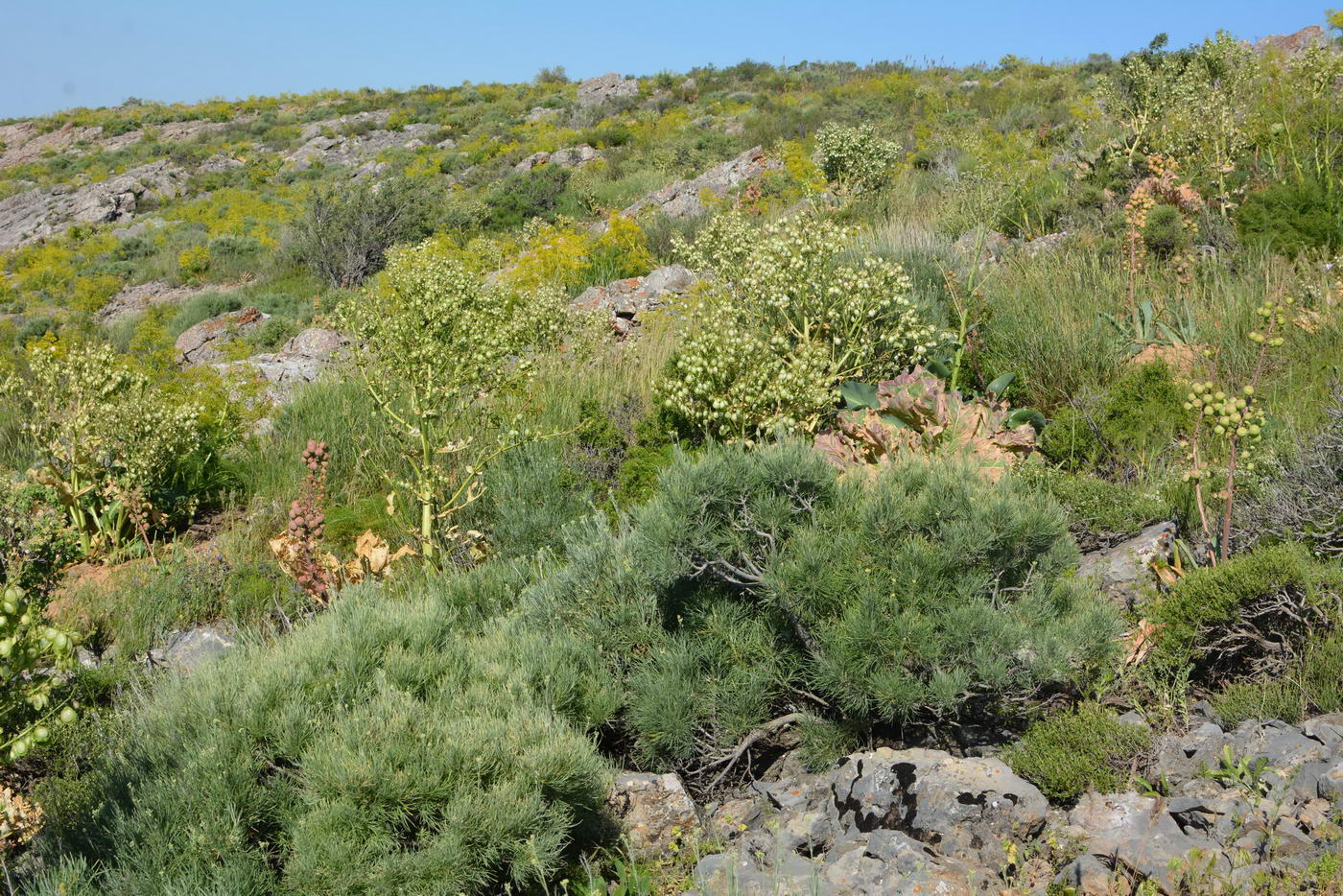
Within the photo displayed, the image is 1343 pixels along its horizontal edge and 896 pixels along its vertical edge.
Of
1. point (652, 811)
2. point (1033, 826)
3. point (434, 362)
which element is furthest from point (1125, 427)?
point (434, 362)

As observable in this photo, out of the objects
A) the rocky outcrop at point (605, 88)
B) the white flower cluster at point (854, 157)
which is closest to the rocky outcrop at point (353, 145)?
the rocky outcrop at point (605, 88)

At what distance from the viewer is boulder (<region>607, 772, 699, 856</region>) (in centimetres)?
299

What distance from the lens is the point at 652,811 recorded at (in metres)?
3.06

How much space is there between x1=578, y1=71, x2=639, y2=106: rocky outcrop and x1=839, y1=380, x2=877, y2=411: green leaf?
31.0m

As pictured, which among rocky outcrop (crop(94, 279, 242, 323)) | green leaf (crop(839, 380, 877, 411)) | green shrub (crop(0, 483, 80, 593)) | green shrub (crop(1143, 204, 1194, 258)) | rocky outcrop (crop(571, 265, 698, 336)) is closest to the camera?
green shrub (crop(0, 483, 80, 593))

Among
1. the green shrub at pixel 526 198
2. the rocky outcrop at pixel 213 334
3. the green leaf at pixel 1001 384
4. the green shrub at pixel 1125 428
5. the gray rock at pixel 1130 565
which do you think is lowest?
the gray rock at pixel 1130 565

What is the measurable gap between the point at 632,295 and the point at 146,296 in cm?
1593

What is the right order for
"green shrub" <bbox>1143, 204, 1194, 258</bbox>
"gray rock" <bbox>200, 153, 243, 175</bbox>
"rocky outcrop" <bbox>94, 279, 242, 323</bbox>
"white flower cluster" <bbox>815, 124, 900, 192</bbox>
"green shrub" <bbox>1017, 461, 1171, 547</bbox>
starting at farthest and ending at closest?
"gray rock" <bbox>200, 153, 243, 175</bbox> → "rocky outcrop" <bbox>94, 279, 242, 323</bbox> → "white flower cluster" <bbox>815, 124, 900, 192</bbox> → "green shrub" <bbox>1143, 204, 1194, 258</bbox> → "green shrub" <bbox>1017, 461, 1171, 547</bbox>

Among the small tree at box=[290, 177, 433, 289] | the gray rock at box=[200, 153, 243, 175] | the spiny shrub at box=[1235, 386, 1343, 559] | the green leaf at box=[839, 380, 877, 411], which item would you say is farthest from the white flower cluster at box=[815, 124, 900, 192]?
the gray rock at box=[200, 153, 243, 175]

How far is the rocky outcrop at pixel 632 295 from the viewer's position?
938cm

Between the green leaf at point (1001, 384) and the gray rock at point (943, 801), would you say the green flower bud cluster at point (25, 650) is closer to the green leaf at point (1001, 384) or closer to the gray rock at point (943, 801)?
the gray rock at point (943, 801)

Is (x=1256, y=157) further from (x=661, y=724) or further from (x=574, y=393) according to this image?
(x=661, y=724)

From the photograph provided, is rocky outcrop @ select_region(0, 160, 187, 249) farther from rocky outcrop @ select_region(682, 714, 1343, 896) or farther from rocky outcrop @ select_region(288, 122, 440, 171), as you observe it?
rocky outcrop @ select_region(682, 714, 1343, 896)

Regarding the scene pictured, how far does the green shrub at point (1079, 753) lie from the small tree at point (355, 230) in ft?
55.0
